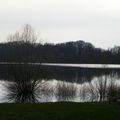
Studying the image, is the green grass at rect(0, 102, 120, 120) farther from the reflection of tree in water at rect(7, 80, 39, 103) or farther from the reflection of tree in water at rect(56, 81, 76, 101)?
the reflection of tree in water at rect(7, 80, 39, 103)

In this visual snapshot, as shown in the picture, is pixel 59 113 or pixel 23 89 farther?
pixel 23 89

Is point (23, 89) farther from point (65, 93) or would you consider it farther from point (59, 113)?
point (59, 113)

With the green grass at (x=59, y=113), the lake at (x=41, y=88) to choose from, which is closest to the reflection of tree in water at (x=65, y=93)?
the lake at (x=41, y=88)

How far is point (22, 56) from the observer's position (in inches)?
1110

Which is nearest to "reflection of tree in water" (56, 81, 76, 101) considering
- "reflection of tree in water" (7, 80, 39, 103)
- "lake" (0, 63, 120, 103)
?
"lake" (0, 63, 120, 103)

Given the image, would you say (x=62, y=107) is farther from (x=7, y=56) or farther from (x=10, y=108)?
(x=7, y=56)

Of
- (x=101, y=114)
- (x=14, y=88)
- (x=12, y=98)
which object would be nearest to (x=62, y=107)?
(x=101, y=114)

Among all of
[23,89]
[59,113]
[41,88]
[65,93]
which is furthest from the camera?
[41,88]

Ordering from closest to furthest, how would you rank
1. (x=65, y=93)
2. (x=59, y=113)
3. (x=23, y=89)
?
1. (x=59, y=113)
2. (x=65, y=93)
3. (x=23, y=89)

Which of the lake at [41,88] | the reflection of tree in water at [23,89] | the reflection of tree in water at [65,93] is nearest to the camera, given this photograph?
the reflection of tree in water at [65,93]

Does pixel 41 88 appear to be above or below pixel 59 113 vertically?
below

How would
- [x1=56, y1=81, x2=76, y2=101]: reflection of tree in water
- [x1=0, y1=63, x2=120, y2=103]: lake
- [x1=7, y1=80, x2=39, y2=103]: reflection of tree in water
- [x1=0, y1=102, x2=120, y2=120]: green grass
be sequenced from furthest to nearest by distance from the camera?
[x1=7, y1=80, x2=39, y2=103]: reflection of tree in water, [x1=0, y1=63, x2=120, y2=103]: lake, [x1=56, y1=81, x2=76, y2=101]: reflection of tree in water, [x1=0, y1=102, x2=120, y2=120]: green grass

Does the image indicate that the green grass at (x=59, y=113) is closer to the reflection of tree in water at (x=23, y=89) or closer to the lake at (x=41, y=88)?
the lake at (x=41, y=88)

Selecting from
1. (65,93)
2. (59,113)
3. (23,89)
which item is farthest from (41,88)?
(59,113)
